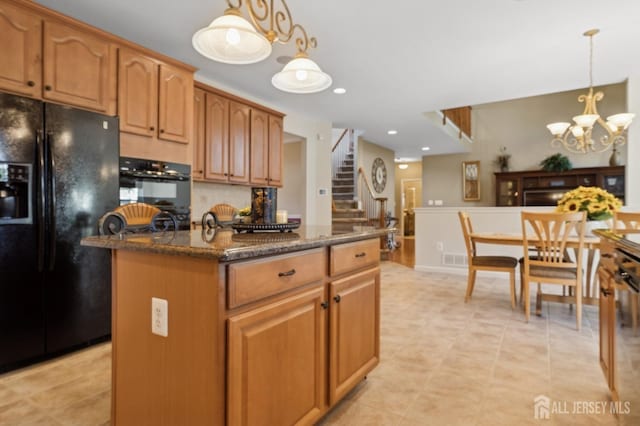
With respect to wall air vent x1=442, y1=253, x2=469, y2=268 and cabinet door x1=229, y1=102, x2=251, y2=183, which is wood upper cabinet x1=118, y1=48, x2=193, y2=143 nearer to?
cabinet door x1=229, y1=102, x2=251, y2=183

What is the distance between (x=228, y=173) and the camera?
399 centimetres

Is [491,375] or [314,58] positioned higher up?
[314,58]

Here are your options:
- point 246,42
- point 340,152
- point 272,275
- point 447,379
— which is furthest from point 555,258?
point 340,152

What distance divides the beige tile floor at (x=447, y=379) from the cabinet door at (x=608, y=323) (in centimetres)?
19

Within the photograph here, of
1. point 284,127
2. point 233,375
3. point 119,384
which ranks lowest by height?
point 119,384

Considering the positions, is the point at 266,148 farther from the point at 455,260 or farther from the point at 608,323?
the point at 608,323

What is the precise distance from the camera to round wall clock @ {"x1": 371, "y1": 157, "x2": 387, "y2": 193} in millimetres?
8725

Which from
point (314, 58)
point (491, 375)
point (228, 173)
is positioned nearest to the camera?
point (491, 375)

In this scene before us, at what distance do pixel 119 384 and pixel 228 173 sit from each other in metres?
2.91

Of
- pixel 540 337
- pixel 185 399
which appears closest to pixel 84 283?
pixel 185 399

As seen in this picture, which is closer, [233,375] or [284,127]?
[233,375]

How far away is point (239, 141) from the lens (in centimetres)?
413

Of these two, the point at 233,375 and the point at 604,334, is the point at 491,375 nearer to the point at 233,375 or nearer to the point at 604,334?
the point at 604,334

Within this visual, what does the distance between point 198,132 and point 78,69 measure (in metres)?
1.26
